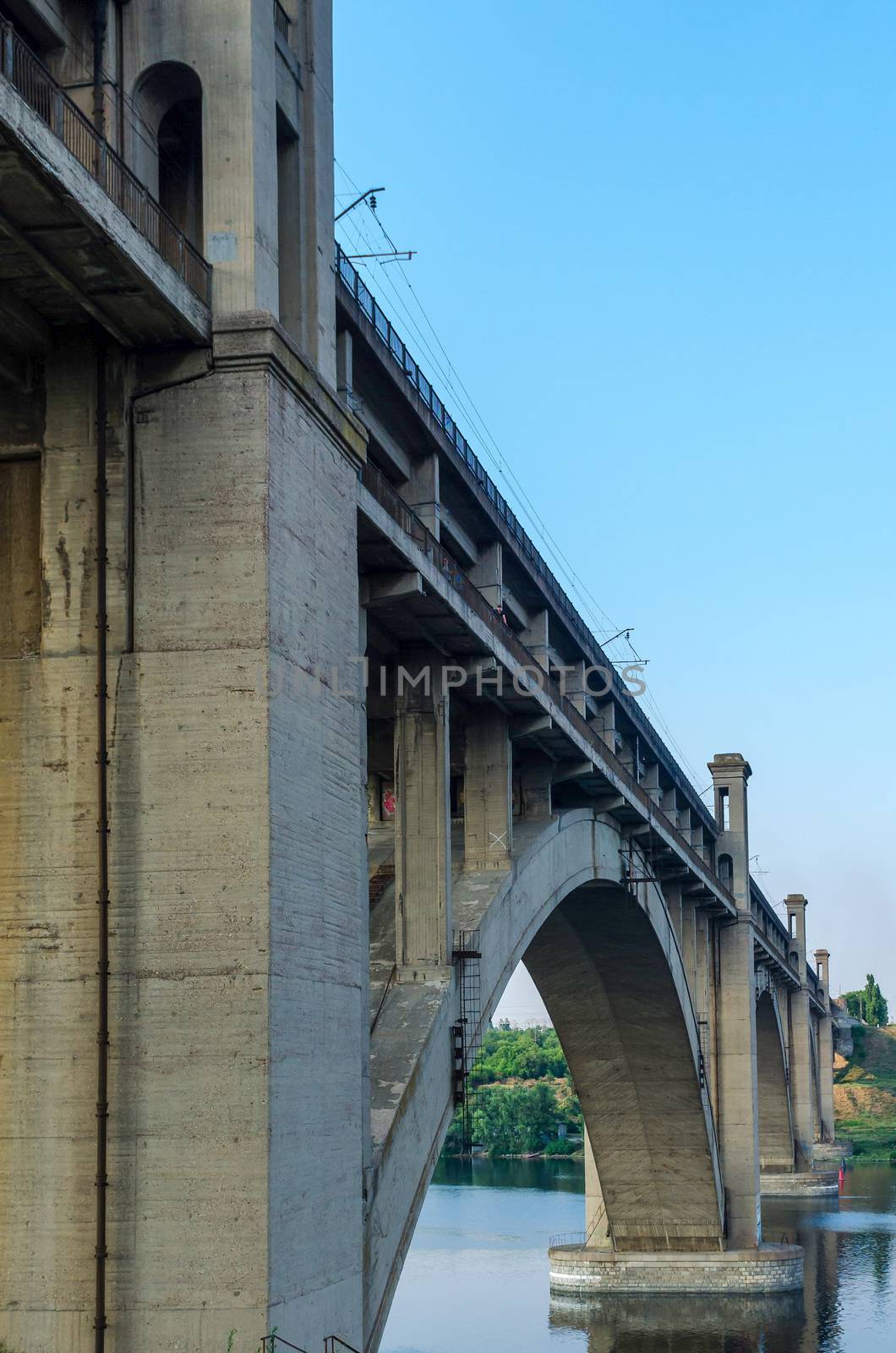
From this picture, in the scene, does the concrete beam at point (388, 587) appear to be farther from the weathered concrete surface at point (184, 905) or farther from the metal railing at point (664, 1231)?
the metal railing at point (664, 1231)

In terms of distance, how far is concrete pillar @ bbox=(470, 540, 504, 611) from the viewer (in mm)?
32000

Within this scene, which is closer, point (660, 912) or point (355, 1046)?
point (355, 1046)

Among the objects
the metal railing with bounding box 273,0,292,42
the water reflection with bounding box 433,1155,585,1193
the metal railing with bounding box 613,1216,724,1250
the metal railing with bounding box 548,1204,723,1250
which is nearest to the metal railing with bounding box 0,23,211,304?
the metal railing with bounding box 273,0,292,42

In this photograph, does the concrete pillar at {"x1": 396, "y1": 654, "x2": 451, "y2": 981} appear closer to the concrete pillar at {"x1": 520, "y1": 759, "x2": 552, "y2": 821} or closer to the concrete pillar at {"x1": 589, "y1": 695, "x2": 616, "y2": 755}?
the concrete pillar at {"x1": 520, "y1": 759, "x2": 552, "y2": 821}

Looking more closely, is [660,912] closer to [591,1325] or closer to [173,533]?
[591,1325]

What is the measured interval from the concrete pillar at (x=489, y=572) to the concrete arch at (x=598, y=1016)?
503 centimetres

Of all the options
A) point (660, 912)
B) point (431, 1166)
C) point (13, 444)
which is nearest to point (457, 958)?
point (431, 1166)

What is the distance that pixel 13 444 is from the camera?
1770cm

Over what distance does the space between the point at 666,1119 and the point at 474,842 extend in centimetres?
2738

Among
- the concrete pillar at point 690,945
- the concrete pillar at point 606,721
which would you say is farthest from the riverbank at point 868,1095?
the concrete pillar at point 606,721

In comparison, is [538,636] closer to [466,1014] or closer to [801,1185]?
[466,1014]

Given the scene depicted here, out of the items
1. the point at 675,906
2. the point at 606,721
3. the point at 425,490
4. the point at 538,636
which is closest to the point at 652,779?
the point at 675,906

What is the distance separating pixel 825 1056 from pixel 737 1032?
79522mm

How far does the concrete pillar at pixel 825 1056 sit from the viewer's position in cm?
12694
